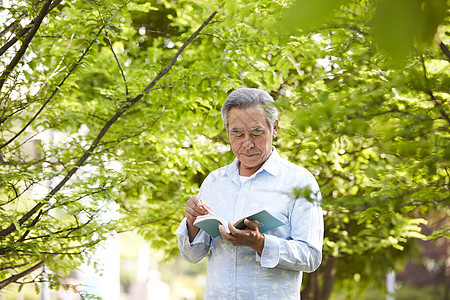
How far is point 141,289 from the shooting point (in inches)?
1182

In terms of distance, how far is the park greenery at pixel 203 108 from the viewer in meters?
1.16

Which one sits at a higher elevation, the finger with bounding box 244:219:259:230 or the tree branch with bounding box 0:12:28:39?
the tree branch with bounding box 0:12:28:39

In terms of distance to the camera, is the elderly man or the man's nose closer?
the elderly man

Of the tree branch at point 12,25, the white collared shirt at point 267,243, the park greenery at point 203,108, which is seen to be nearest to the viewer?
the park greenery at point 203,108

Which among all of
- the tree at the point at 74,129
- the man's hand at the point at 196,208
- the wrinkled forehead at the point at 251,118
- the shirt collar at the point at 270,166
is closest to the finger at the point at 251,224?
the man's hand at the point at 196,208

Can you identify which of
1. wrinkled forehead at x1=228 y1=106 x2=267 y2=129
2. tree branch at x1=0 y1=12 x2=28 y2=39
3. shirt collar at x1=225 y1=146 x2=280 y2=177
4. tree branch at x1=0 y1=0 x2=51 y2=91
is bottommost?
shirt collar at x1=225 y1=146 x2=280 y2=177

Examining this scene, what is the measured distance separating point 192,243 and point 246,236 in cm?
43

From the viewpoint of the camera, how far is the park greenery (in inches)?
45.5

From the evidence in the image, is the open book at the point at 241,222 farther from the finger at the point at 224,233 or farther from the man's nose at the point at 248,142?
the man's nose at the point at 248,142

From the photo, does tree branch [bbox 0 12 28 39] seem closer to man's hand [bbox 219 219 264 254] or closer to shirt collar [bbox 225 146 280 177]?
shirt collar [bbox 225 146 280 177]

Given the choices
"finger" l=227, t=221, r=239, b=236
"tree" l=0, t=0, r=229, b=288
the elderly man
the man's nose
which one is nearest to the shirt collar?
the elderly man

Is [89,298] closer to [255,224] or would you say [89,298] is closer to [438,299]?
[255,224]

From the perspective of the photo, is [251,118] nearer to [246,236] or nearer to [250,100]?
[250,100]

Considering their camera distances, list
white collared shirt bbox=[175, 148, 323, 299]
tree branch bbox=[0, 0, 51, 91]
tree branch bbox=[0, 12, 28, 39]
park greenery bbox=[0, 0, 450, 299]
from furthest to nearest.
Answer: tree branch bbox=[0, 12, 28, 39], tree branch bbox=[0, 0, 51, 91], white collared shirt bbox=[175, 148, 323, 299], park greenery bbox=[0, 0, 450, 299]
